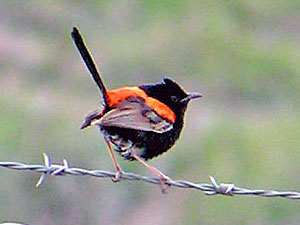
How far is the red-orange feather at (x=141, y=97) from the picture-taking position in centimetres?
648

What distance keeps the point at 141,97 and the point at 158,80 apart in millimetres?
8417

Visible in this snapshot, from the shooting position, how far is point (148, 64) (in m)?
15.2

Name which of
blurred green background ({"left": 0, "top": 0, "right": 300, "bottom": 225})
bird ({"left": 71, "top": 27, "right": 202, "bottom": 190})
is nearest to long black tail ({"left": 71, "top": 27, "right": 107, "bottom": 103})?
bird ({"left": 71, "top": 27, "right": 202, "bottom": 190})

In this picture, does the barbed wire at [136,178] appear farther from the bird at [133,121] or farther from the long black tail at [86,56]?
the long black tail at [86,56]

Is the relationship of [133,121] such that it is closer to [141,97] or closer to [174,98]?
[141,97]

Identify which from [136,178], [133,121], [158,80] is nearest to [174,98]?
[133,121]

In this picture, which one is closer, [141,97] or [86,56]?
[86,56]

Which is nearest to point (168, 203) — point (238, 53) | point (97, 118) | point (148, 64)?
point (148, 64)

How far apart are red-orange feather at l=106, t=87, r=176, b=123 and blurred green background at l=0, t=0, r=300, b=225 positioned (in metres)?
4.43

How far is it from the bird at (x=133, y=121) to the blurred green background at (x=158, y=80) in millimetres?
4476

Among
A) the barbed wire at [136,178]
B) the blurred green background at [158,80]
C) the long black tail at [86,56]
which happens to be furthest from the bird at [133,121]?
the blurred green background at [158,80]

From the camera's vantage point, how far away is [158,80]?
15.1 metres

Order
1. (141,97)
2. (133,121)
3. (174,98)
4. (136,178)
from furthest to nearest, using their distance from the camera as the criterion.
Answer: (174,98), (141,97), (133,121), (136,178)

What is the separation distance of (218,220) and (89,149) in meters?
1.55
